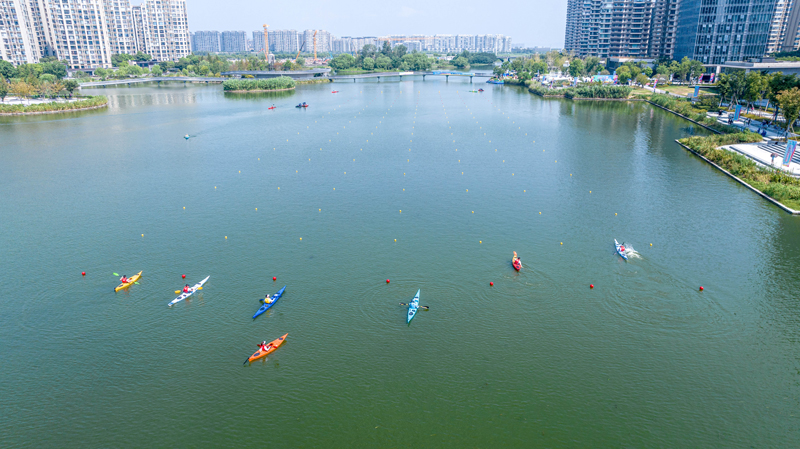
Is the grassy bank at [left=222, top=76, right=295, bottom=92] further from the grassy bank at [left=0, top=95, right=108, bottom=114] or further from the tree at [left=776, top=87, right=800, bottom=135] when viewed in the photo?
the tree at [left=776, top=87, right=800, bottom=135]

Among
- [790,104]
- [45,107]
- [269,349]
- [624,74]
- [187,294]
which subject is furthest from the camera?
[624,74]

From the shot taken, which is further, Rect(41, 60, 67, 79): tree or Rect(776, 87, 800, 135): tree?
Rect(41, 60, 67, 79): tree

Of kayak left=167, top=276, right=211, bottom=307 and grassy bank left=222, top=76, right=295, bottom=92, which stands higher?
grassy bank left=222, top=76, right=295, bottom=92

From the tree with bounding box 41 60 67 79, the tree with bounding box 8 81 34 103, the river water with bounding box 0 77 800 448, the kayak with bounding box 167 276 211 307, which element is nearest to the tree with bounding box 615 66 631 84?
the river water with bounding box 0 77 800 448

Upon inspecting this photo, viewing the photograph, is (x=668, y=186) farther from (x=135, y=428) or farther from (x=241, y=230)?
(x=135, y=428)

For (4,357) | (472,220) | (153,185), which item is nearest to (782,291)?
(472,220)

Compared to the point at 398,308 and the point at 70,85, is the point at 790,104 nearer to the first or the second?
the point at 398,308

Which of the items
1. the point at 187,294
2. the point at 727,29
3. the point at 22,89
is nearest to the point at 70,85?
A: the point at 22,89
